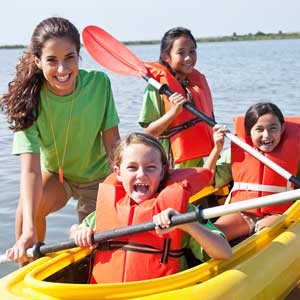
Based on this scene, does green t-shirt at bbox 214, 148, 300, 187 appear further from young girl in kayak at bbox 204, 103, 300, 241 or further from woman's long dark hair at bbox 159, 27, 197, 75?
woman's long dark hair at bbox 159, 27, 197, 75

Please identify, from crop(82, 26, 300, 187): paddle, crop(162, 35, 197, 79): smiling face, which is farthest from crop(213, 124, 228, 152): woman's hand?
crop(82, 26, 300, 187): paddle

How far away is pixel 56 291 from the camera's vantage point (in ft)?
7.32

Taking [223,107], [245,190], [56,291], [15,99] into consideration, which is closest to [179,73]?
[245,190]

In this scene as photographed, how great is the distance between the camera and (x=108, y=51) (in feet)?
15.2

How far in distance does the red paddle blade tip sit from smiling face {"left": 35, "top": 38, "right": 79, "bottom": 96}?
4.98 feet

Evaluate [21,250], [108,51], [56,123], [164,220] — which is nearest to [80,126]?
[56,123]

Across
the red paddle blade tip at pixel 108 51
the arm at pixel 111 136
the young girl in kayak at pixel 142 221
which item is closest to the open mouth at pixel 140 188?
the young girl in kayak at pixel 142 221

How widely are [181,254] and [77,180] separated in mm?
930

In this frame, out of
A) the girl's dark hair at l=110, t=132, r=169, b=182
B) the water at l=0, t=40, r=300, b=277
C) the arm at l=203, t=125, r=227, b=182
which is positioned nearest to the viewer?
the girl's dark hair at l=110, t=132, r=169, b=182

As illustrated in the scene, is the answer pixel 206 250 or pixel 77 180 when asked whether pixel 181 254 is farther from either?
pixel 77 180

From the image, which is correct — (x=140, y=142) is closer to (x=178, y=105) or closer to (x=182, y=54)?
(x=178, y=105)

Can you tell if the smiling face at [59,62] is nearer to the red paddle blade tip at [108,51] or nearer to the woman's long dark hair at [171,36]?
the woman's long dark hair at [171,36]

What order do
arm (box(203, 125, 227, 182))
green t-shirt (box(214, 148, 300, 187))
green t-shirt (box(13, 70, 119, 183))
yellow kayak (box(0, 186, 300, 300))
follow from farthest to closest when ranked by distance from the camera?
1. green t-shirt (box(214, 148, 300, 187))
2. arm (box(203, 125, 227, 182))
3. green t-shirt (box(13, 70, 119, 183))
4. yellow kayak (box(0, 186, 300, 300))

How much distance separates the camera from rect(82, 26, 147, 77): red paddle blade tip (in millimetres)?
4535
